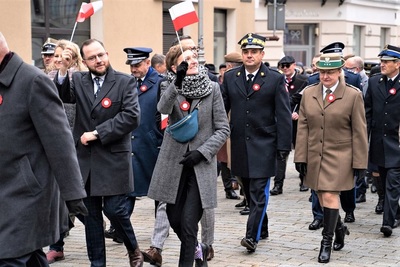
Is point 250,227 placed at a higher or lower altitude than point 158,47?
lower

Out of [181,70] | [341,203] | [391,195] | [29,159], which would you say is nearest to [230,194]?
[341,203]

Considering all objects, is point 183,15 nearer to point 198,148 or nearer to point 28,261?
point 198,148

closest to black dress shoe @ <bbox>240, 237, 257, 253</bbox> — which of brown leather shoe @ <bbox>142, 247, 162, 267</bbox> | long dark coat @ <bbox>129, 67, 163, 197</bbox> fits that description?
brown leather shoe @ <bbox>142, 247, 162, 267</bbox>

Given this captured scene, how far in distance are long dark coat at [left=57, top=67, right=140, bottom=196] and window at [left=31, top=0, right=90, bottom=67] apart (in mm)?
8724

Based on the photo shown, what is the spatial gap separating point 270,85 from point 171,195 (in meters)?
2.01

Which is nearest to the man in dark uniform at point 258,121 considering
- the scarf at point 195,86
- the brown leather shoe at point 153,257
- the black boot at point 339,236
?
the black boot at point 339,236

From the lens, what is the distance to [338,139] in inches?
318

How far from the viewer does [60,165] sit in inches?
197

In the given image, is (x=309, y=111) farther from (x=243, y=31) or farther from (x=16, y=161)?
(x=243, y=31)

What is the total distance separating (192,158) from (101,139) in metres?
0.78

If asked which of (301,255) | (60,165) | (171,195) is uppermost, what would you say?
(60,165)

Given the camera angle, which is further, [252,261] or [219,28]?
[219,28]

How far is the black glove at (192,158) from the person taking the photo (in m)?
6.81

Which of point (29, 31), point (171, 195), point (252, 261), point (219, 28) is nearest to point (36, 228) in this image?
point (171, 195)
